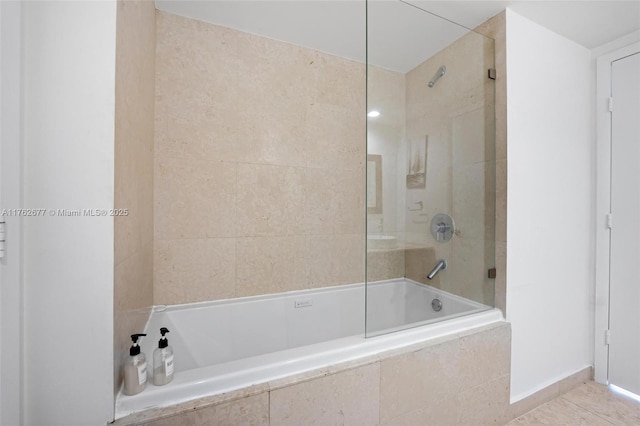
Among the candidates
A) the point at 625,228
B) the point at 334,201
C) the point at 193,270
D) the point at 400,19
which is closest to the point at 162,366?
the point at 193,270

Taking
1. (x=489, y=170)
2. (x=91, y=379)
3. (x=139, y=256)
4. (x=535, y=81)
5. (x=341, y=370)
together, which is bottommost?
(x=341, y=370)

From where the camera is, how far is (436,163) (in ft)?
5.70

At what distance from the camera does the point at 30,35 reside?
70cm

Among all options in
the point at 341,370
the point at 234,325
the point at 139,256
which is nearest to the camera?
the point at 341,370

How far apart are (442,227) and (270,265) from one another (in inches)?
47.6

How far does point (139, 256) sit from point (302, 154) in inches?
48.2

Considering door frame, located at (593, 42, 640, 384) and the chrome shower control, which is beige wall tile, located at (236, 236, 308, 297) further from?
door frame, located at (593, 42, 640, 384)

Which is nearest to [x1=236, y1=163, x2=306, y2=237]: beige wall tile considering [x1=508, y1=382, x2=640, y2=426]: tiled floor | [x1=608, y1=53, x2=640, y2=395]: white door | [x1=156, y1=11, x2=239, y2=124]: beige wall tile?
[x1=156, y1=11, x2=239, y2=124]: beige wall tile

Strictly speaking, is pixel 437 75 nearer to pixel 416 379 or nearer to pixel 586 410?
pixel 416 379

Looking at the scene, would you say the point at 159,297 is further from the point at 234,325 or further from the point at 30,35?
the point at 30,35

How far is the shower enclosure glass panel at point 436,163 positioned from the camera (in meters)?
1.63

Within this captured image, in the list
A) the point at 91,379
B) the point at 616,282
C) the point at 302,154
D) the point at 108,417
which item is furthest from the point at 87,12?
the point at 616,282

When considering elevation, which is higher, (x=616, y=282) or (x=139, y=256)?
(x=139, y=256)

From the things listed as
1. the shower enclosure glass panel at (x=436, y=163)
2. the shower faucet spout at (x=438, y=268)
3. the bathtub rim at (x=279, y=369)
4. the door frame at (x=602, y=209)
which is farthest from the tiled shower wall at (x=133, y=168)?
the door frame at (x=602, y=209)
